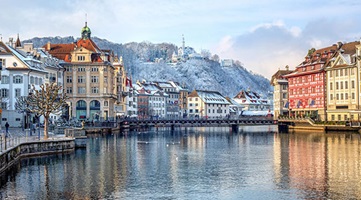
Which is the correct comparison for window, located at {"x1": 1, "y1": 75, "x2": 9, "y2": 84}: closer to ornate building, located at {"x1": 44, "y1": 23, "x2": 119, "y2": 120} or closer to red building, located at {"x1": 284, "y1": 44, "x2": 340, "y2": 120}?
ornate building, located at {"x1": 44, "y1": 23, "x2": 119, "y2": 120}

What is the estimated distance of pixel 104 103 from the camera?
410 feet

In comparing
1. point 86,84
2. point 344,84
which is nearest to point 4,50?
point 86,84

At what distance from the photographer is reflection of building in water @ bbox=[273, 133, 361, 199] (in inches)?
1417

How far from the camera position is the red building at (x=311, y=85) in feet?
407

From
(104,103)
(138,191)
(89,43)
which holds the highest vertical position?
(89,43)

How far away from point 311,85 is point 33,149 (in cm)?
8514

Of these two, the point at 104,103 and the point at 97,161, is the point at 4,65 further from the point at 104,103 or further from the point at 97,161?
the point at 97,161

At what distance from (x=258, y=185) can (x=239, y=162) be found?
1409 cm

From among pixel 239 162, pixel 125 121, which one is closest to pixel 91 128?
pixel 125 121

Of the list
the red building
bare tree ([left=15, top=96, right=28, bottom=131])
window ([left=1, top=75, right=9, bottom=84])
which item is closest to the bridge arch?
window ([left=1, top=75, right=9, bottom=84])

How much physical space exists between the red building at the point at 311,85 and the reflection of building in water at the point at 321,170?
192ft

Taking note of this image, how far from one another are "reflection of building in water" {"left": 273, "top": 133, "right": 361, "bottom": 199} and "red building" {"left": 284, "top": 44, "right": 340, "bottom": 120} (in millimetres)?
58469

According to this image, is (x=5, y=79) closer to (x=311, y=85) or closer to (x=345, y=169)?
(x=345, y=169)

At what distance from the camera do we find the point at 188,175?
142 feet
